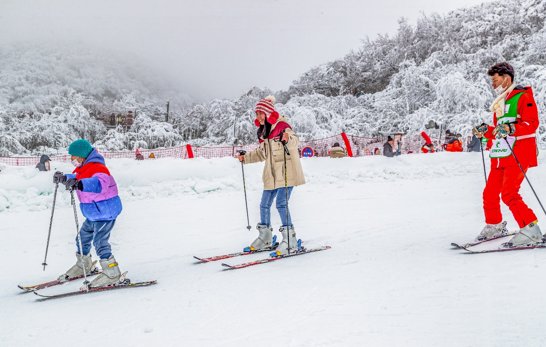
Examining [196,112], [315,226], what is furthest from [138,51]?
[315,226]

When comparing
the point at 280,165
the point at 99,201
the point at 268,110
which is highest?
the point at 268,110

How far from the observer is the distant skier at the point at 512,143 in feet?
15.2

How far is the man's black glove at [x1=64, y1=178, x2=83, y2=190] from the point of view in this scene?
13.5ft

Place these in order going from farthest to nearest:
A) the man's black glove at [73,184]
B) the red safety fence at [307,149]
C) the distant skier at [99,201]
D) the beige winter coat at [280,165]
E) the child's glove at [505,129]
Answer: the red safety fence at [307,149]
the beige winter coat at [280,165]
the child's glove at [505,129]
the distant skier at [99,201]
the man's black glove at [73,184]

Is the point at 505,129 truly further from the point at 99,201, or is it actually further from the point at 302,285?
the point at 99,201

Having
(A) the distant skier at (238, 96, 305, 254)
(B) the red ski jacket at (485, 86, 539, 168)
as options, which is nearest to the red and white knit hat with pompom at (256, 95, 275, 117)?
(A) the distant skier at (238, 96, 305, 254)

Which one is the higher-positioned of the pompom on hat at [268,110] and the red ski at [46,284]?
the pompom on hat at [268,110]

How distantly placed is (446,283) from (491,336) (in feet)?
→ 3.71

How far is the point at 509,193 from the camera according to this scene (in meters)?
4.78

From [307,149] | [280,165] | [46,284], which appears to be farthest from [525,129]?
[307,149]

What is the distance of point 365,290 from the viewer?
12.1 feet

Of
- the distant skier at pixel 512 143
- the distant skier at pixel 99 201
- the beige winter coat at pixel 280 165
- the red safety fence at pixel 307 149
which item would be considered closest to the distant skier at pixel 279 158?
the beige winter coat at pixel 280 165

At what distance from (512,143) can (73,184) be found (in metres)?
4.31

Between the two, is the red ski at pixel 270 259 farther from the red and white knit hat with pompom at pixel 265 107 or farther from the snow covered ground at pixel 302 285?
the red and white knit hat with pompom at pixel 265 107
